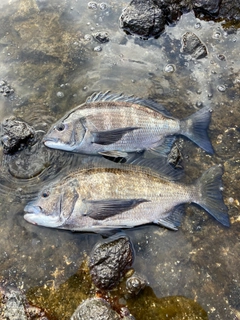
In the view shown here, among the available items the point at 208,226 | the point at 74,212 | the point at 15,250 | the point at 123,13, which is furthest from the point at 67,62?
the point at 208,226

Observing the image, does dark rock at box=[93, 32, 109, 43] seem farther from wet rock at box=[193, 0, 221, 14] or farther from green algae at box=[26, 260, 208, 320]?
green algae at box=[26, 260, 208, 320]

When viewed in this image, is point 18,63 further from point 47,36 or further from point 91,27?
point 91,27

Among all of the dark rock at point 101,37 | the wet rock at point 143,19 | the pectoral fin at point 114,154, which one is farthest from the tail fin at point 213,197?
the dark rock at point 101,37

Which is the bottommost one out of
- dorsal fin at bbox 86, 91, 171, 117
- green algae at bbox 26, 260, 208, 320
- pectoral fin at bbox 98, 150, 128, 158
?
green algae at bbox 26, 260, 208, 320

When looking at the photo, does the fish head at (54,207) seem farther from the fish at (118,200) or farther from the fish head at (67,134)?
the fish head at (67,134)

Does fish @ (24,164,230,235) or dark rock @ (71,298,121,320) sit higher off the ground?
fish @ (24,164,230,235)

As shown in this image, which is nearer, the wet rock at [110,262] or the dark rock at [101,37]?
the wet rock at [110,262]

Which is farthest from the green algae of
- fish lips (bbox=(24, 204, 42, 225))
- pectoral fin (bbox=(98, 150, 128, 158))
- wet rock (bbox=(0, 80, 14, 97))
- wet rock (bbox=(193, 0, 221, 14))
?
wet rock (bbox=(193, 0, 221, 14))
